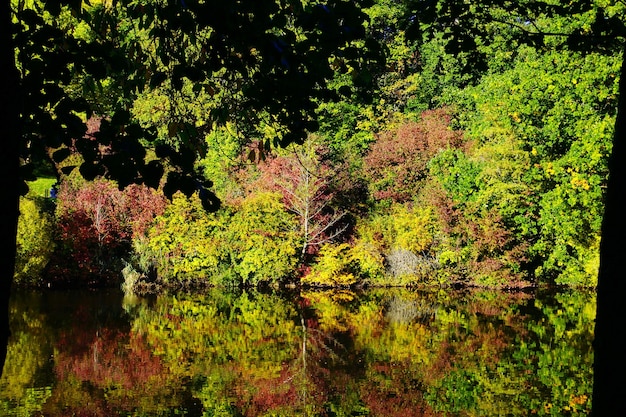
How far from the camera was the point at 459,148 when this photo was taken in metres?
22.4

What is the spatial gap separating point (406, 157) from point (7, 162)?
842 inches

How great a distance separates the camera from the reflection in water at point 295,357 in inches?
367

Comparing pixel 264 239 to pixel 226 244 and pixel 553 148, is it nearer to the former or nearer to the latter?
pixel 226 244

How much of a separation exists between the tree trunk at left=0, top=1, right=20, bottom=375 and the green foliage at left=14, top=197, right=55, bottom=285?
16.7 m

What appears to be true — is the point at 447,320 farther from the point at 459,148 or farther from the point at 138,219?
the point at 138,219

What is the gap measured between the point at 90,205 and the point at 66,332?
820cm

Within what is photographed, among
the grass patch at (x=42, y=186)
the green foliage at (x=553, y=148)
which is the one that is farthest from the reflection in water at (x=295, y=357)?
the grass patch at (x=42, y=186)

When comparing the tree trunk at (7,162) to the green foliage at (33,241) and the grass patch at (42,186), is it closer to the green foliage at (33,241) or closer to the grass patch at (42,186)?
the green foliage at (33,241)

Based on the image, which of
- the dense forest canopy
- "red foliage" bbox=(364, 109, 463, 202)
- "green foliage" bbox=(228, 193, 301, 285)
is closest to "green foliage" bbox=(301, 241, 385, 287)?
the dense forest canopy

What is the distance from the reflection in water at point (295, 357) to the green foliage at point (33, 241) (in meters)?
1.27

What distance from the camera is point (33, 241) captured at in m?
18.5

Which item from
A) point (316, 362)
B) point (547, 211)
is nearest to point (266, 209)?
point (547, 211)

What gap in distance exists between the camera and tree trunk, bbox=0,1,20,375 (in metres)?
2.40

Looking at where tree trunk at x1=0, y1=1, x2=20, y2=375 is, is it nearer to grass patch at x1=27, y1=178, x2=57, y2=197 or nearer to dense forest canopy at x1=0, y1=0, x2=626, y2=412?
dense forest canopy at x1=0, y1=0, x2=626, y2=412
